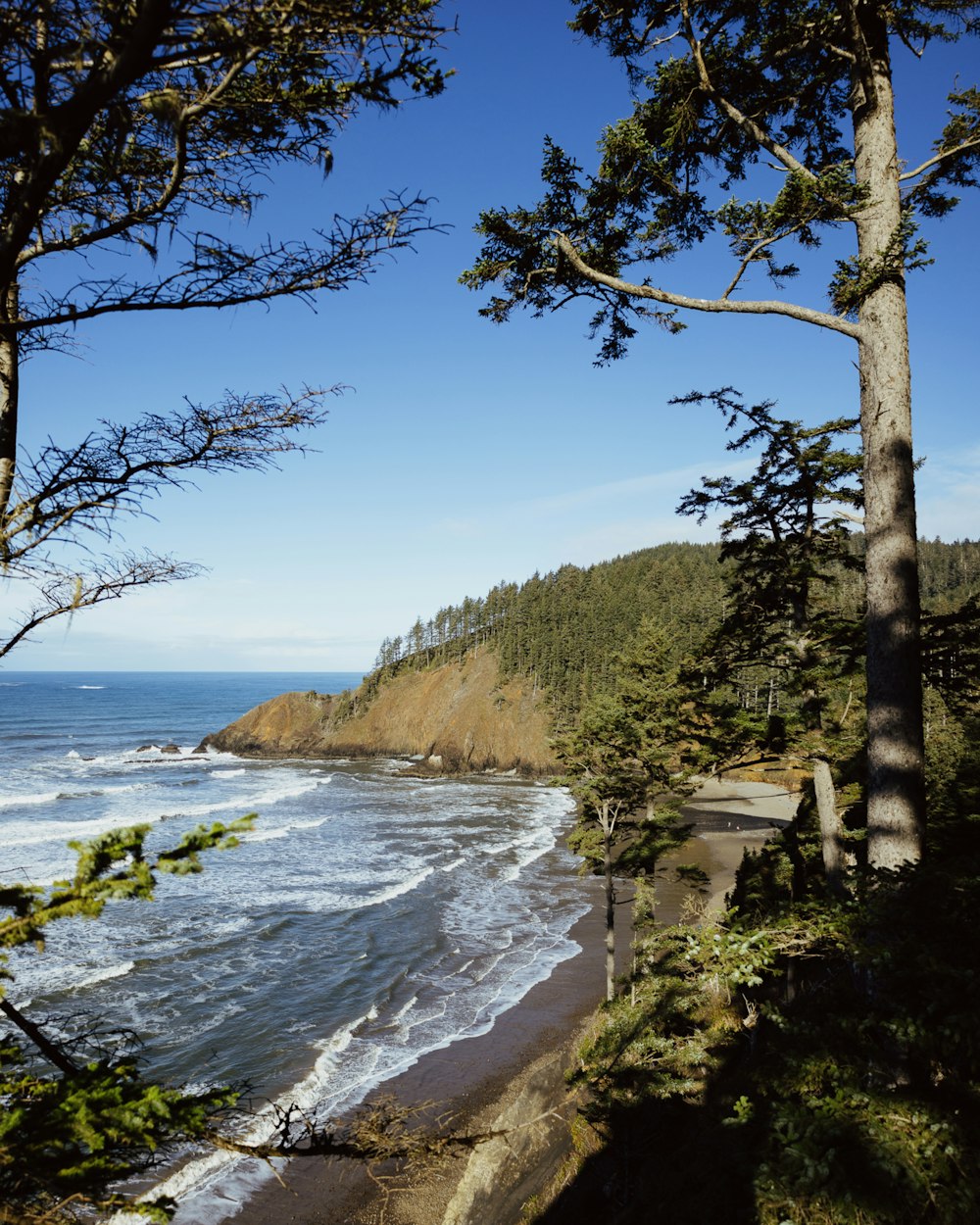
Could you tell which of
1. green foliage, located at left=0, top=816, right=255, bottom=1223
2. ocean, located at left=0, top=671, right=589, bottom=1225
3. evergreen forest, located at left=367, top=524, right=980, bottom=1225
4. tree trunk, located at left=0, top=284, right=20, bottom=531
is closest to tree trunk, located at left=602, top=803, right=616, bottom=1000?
evergreen forest, located at left=367, top=524, right=980, bottom=1225

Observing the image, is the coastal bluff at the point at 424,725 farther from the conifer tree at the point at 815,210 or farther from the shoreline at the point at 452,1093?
the conifer tree at the point at 815,210

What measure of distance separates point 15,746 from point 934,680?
87890 mm

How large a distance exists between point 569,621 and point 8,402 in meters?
82.6

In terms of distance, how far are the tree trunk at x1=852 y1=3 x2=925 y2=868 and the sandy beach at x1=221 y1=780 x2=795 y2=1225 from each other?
153 inches

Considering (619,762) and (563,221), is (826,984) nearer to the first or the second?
(563,221)

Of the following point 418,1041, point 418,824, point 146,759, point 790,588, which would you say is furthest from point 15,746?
point 790,588

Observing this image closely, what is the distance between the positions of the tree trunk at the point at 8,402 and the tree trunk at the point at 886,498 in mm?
5823

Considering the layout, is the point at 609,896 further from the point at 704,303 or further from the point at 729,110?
the point at 729,110

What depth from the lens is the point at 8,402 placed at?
322 cm

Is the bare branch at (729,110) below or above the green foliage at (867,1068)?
above

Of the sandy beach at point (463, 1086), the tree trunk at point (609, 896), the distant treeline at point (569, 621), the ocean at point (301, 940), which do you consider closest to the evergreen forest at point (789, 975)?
the tree trunk at point (609, 896)

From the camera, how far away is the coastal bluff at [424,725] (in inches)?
2756

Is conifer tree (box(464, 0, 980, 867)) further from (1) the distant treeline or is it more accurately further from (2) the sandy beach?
(1) the distant treeline

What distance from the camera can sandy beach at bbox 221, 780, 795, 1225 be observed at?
1105cm
